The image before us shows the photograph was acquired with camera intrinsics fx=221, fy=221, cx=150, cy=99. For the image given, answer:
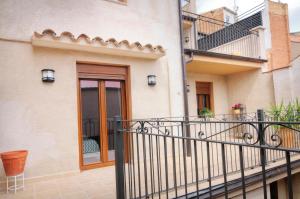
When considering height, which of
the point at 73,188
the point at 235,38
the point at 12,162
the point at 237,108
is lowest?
the point at 73,188

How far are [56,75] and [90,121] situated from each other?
1265 mm

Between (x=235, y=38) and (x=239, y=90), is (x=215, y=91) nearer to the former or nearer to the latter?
(x=239, y=90)

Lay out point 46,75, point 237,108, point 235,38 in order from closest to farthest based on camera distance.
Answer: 1. point 46,75
2. point 237,108
3. point 235,38

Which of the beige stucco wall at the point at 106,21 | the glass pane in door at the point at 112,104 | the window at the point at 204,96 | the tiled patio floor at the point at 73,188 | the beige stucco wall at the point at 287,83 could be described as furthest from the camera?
the window at the point at 204,96

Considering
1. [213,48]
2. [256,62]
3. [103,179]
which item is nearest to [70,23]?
[103,179]

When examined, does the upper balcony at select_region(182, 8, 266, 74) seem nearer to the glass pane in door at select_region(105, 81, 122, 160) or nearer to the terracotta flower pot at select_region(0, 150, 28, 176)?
the glass pane in door at select_region(105, 81, 122, 160)

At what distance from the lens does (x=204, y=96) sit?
30.3 feet

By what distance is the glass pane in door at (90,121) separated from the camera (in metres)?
5.02

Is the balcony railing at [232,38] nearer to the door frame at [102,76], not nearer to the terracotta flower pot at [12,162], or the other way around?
the door frame at [102,76]

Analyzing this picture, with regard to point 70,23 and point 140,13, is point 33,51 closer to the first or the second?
point 70,23

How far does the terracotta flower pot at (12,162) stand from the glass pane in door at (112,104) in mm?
1923

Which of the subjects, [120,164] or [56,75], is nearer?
[120,164]

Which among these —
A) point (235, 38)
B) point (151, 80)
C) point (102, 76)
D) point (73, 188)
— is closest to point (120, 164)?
point (73, 188)

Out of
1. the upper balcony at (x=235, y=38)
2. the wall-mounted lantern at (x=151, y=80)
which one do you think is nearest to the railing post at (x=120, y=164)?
the wall-mounted lantern at (x=151, y=80)
